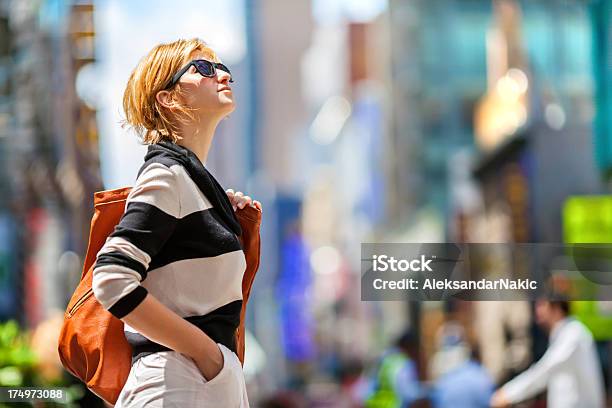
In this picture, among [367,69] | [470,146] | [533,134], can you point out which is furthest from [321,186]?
[533,134]

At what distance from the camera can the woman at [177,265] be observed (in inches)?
78.9

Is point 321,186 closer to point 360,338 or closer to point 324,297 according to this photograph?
point 324,297

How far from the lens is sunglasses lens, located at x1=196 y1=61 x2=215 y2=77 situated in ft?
7.48

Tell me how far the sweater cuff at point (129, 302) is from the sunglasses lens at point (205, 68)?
52 cm

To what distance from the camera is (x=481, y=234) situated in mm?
20125

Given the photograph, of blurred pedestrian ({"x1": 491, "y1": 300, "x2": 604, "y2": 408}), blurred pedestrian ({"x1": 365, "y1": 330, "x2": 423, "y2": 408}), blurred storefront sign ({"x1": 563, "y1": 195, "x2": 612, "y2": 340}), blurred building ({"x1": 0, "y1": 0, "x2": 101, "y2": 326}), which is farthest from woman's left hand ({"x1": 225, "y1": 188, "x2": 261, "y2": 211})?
blurred pedestrian ({"x1": 365, "y1": 330, "x2": 423, "y2": 408})

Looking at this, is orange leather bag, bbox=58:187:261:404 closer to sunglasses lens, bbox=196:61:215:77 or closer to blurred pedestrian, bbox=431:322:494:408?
sunglasses lens, bbox=196:61:215:77

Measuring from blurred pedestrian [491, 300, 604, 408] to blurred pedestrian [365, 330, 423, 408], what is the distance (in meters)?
2.70

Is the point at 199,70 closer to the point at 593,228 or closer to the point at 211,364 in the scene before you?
the point at 211,364

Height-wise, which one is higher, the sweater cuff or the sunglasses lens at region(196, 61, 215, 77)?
the sunglasses lens at region(196, 61, 215, 77)

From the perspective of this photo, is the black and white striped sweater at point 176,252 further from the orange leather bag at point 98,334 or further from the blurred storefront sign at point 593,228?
the blurred storefront sign at point 593,228

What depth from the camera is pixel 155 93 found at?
7.48ft

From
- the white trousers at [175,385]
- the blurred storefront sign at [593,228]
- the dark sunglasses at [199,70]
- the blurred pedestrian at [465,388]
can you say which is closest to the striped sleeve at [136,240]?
the white trousers at [175,385]

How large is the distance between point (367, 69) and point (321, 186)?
12.3 meters
